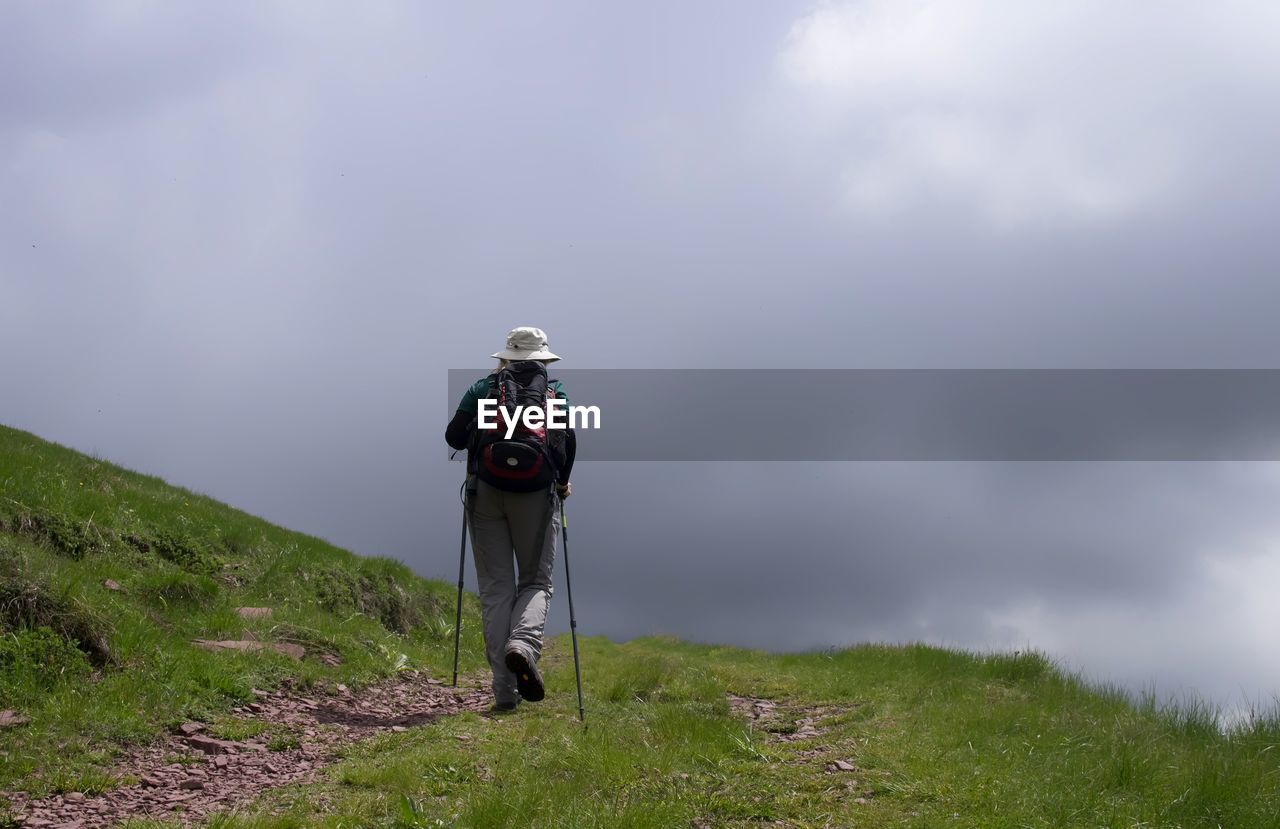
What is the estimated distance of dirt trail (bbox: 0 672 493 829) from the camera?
507cm

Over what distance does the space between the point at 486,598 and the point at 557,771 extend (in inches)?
130

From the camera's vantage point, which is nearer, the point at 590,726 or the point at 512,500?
the point at 590,726

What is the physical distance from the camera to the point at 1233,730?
263 inches

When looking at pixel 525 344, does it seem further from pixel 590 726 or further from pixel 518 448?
pixel 590 726

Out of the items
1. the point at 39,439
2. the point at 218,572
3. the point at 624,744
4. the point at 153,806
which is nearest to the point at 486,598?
the point at 624,744

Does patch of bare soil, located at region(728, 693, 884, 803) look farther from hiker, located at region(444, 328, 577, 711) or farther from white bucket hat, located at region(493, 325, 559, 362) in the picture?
white bucket hat, located at region(493, 325, 559, 362)

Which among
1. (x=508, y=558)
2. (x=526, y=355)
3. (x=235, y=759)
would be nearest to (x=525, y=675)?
(x=508, y=558)

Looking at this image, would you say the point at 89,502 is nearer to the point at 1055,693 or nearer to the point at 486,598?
the point at 486,598

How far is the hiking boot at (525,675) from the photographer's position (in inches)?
302

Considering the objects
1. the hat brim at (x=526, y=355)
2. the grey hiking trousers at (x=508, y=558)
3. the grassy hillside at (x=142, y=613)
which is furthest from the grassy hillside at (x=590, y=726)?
the hat brim at (x=526, y=355)

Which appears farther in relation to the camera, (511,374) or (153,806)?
(511,374)

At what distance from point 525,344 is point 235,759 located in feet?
14.0

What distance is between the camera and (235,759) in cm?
638

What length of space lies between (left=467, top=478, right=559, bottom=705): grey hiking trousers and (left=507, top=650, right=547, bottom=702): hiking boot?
0.38 metres
